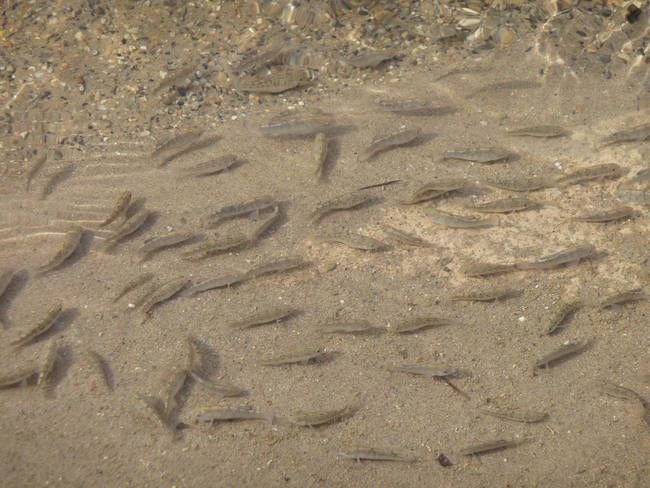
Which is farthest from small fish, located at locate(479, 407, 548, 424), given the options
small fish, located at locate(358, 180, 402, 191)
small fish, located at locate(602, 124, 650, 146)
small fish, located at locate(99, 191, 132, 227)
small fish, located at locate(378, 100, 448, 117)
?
small fish, located at locate(99, 191, 132, 227)

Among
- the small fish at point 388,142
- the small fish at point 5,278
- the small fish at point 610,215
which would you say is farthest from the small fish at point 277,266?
the small fish at point 610,215

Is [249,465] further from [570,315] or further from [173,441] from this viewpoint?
[570,315]

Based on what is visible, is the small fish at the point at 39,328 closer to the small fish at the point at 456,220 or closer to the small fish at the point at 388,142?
the small fish at the point at 388,142

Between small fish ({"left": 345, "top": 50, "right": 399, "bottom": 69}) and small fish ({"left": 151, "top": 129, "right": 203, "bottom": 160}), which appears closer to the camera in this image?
small fish ({"left": 151, "top": 129, "right": 203, "bottom": 160})

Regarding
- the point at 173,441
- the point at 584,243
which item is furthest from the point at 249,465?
the point at 584,243

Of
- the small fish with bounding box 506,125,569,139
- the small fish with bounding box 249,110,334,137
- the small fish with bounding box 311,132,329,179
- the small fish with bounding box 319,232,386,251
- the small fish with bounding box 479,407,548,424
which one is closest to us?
the small fish with bounding box 479,407,548,424

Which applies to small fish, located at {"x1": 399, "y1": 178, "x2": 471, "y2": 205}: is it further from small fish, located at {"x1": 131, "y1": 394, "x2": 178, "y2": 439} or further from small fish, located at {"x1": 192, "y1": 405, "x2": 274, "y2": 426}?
small fish, located at {"x1": 131, "y1": 394, "x2": 178, "y2": 439}
